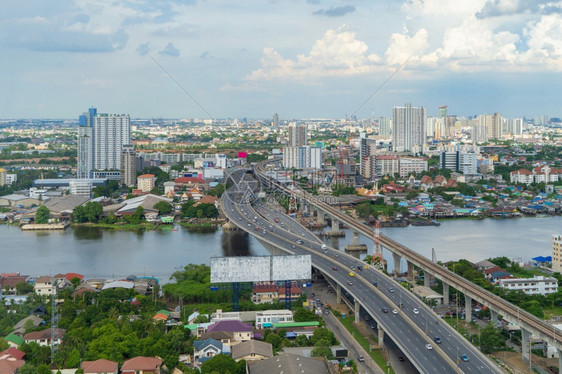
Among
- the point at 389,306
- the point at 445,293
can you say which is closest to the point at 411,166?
the point at 445,293

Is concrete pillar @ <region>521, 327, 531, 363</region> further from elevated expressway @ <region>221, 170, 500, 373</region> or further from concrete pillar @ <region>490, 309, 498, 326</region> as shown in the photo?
concrete pillar @ <region>490, 309, 498, 326</region>

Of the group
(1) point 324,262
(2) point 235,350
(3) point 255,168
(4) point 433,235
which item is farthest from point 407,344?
(3) point 255,168

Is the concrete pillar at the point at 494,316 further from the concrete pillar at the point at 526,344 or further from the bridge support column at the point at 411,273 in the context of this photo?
the bridge support column at the point at 411,273

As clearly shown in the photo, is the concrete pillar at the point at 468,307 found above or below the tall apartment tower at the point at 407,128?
below

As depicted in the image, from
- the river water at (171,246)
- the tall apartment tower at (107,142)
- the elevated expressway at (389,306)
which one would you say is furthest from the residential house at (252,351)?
the tall apartment tower at (107,142)

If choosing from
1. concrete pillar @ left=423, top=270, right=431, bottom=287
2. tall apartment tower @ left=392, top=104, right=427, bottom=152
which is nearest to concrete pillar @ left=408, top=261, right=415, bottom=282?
concrete pillar @ left=423, top=270, right=431, bottom=287

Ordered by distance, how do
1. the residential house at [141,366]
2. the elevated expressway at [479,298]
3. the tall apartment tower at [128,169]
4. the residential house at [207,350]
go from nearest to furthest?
the residential house at [141,366]
the elevated expressway at [479,298]
the residential house at [207,350]
the tall apartment tower at [128,169]

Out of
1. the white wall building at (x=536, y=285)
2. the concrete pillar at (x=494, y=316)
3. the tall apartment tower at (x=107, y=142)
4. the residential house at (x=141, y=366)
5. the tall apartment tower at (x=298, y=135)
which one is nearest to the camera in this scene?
the residential house at (x=141, y=366)

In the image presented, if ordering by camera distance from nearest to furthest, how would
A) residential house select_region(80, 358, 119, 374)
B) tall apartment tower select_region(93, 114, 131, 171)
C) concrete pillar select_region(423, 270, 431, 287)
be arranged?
1. residential house select_region(80, 358, 119, 374)
2. concrete pillar select_region(423, 270, 431, 287)
3. tall apartment tower select_region(93, 114, 131, 171)
